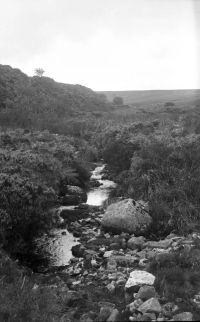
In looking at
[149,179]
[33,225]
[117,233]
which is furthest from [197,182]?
[33,225]

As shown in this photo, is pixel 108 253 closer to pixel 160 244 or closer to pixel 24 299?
pixel 160 244

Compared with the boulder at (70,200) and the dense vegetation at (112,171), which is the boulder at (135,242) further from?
the boulder at (70,200)

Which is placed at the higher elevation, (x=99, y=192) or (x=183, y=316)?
(x=183, y=316)

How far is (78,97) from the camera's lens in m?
67.4

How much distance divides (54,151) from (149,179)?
742 cm

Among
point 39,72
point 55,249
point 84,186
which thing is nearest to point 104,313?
point 55,249

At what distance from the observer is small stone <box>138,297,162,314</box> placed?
720 centimetres

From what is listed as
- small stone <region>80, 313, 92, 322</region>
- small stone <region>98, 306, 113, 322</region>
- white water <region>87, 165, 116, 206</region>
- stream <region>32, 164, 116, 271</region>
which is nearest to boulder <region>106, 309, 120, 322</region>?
small stone <region>98, 306, 113, 322</region>

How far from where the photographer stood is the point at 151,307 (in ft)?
23.7

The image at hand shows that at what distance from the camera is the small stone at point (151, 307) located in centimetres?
720

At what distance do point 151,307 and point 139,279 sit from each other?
4.03 feet

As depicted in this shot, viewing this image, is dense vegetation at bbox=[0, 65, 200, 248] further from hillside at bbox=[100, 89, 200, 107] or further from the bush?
hillside at bbox=[100, 89, 200, 107]

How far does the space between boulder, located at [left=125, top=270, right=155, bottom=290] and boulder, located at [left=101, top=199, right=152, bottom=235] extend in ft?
13.0

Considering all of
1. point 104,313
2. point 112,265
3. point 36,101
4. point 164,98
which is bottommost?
point 112,265
